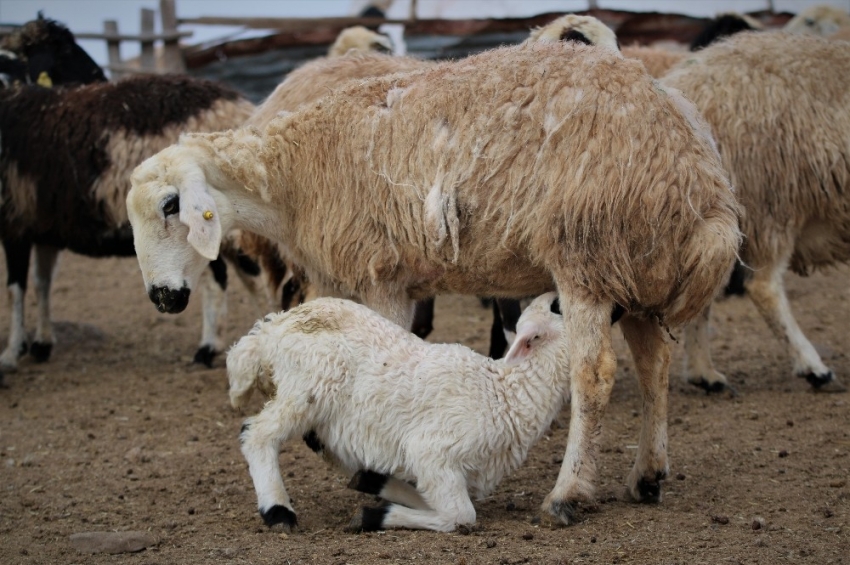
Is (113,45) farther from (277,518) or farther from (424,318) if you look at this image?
(277,518)

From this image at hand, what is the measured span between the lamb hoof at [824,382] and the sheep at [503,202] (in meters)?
2.30

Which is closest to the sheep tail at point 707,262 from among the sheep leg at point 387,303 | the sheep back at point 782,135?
the sheep leg at point 387,303

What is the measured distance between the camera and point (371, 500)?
499 cm

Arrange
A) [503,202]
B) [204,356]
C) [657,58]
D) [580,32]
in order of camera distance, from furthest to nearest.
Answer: [204,356], [657,58], [580,32], [503,202]

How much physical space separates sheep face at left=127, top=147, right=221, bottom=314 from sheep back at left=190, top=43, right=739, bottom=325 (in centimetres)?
19

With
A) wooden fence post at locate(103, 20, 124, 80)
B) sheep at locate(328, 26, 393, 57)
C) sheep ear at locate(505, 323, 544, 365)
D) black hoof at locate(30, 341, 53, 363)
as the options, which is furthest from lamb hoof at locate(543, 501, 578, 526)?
wooden fence post at locate(103, 20, 124, 80)

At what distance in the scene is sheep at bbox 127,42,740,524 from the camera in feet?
14.5

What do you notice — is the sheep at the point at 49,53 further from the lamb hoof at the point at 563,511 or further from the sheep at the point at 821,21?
the sheep at the point at 821,21

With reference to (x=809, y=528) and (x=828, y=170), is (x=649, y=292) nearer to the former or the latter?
(x=809, y=528)

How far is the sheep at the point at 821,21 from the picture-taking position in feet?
42.4

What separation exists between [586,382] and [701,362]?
2.78m

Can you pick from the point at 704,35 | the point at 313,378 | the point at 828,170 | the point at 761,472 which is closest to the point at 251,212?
the point at 313,378

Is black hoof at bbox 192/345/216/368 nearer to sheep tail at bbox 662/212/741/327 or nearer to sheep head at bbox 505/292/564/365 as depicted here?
sheep head at bbox 505/292/564/365

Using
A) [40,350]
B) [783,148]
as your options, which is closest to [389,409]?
[783,148]
